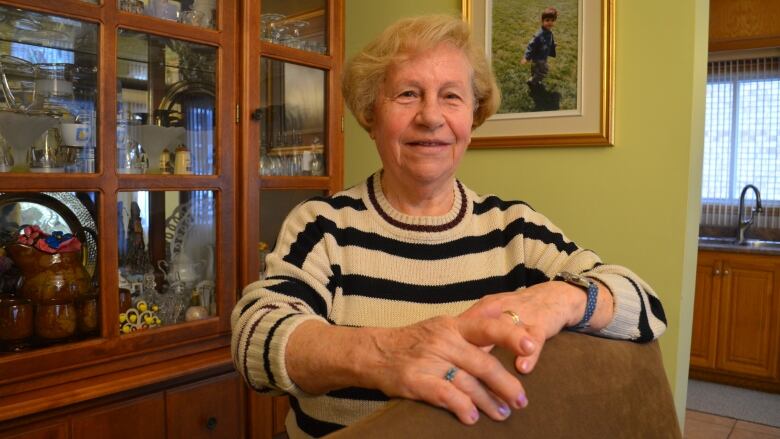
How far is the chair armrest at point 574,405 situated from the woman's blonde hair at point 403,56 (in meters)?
0.72

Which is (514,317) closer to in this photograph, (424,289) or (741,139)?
(424,289)

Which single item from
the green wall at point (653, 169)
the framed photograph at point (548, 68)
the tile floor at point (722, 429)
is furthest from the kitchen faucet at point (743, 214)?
the framed photograph at point (548, 68)

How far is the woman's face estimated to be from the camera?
1.30 meters

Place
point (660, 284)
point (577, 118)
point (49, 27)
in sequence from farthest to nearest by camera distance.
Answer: point (577, 118)
point (660, 284)
point (49, 27)

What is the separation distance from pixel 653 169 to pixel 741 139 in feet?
10.1

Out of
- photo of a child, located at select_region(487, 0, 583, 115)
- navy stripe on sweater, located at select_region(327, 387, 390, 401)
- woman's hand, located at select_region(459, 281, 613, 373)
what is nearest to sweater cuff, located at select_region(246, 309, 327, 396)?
navy stripe on sweater, located at select_region(327, 387, 390, 401)

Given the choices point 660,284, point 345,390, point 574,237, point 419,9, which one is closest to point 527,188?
point 574,237

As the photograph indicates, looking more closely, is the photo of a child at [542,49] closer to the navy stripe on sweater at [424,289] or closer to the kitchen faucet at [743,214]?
the navy stripe on sweater at [424,289]

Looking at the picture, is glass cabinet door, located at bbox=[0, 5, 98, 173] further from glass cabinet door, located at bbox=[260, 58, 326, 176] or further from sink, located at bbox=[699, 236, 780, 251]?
sink, located at bbox=[699, 236, 780, 251]

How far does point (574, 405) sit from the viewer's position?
75 cm

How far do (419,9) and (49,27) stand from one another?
4.56ft

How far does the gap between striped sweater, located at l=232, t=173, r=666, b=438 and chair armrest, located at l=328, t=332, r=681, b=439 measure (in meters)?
0.26

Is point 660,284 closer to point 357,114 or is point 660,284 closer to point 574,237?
point 574,237

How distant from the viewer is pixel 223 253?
202cm
